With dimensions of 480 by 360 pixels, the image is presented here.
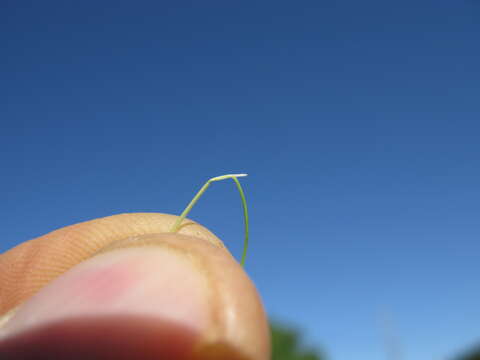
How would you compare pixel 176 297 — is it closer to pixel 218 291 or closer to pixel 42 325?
pixel 218 291

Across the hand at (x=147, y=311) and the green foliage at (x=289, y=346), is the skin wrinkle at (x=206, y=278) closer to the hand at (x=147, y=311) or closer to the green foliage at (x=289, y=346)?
the hand at (x=147, y=311)

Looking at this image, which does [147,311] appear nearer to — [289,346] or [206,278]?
[206,278]

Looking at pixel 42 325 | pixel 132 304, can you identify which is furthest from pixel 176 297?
pixel 42 325

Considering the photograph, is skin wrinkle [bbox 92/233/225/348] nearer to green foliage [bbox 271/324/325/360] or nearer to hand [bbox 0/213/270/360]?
hand [bbox 0/213/270/360]

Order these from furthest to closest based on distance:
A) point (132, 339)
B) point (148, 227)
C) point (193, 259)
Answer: point (148, 227)
point (193, 259)
point (132, 339)

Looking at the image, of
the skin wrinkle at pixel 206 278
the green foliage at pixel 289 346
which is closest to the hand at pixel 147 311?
the skin wrinkle at pixel 206 278

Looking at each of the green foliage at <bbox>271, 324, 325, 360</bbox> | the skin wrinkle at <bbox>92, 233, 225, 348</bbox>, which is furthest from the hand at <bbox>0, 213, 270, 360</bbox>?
the green foliage at <bbox>271, 324, 325, 360</bbox>

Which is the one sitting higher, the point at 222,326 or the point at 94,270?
the point at 94,270
